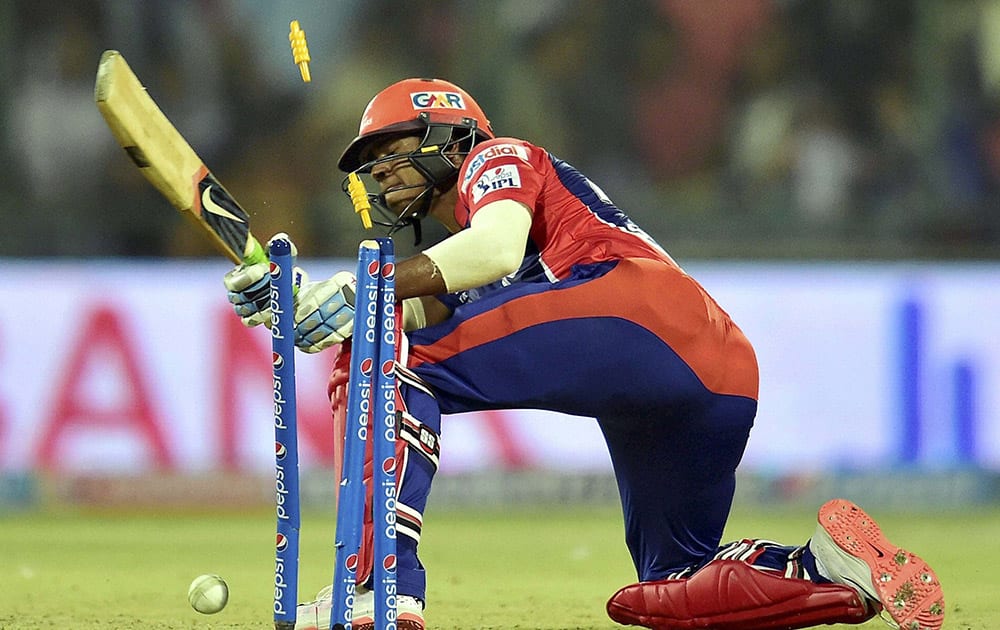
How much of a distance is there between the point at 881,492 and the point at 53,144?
5086mm

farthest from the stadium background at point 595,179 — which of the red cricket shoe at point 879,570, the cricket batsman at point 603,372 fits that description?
the red cricket shoe at point 879,570

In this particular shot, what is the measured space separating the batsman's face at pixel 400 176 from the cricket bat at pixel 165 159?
2.75 feet

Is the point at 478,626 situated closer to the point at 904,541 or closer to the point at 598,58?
the point at 904,541

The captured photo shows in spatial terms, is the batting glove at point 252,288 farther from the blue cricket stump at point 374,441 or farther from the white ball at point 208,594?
the white ball at point 208,594

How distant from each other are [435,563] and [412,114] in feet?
7.81

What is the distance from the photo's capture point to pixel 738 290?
26.8 ft

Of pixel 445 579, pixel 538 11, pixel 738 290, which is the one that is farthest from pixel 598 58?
pixel 445 579

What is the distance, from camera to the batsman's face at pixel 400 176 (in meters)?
4.14

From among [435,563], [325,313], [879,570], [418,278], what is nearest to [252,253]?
[325,313]

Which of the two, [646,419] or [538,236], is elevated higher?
[538,236]

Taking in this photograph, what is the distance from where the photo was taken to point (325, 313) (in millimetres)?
3424

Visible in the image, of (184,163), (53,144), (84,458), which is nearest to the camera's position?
(184,163)

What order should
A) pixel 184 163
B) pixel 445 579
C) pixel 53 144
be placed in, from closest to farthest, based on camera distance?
pixel 184 163 < pixel 445 579 < pixel 53 144

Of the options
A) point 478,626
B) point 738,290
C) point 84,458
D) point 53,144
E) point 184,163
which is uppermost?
point 53,144
